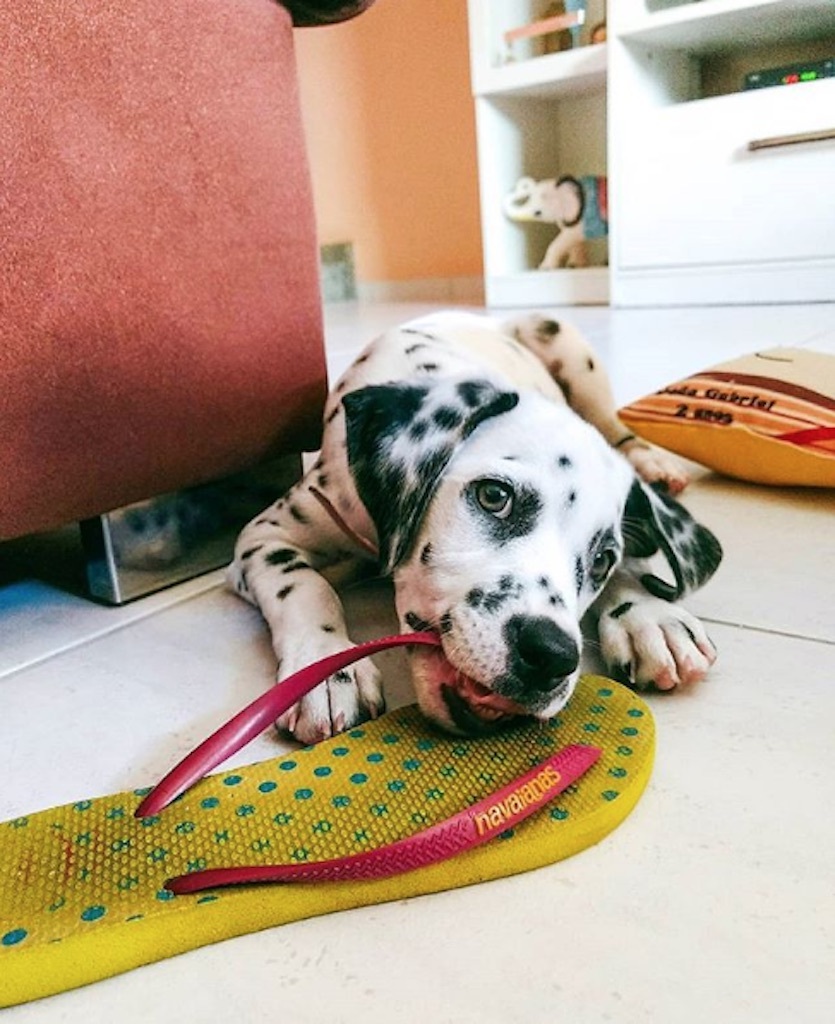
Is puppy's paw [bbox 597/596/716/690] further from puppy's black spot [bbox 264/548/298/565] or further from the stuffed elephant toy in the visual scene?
the stuffed elephant toy

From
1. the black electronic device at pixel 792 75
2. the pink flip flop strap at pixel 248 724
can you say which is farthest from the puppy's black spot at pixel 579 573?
the black electronic device at pixel 792 75

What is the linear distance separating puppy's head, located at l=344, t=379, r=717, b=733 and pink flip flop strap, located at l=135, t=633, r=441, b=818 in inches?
2.8

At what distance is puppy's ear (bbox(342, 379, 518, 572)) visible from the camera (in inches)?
51.4

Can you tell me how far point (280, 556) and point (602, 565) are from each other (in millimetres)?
568

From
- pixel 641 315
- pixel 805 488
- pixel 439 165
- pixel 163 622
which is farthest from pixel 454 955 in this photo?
pixel 439 165

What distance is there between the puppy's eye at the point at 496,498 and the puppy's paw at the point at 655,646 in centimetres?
25

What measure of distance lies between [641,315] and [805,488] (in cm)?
322

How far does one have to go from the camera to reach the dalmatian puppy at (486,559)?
44.1 inches

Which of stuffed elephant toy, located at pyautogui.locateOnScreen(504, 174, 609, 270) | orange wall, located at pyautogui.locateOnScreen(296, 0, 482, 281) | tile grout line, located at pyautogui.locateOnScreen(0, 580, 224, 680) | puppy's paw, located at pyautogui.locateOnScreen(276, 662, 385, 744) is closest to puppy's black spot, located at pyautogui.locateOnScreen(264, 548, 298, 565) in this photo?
tile grout line, located at pyautogui.locateOnScreen(0, 580, 224, 680)

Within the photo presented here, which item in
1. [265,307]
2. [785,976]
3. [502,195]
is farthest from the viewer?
[502,195]

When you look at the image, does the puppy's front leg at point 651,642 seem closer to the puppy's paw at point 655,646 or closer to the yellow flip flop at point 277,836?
the puppy's paw at point 655,646

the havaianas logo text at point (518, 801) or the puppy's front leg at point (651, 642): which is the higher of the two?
the havaianas logo text at point (518, 801)

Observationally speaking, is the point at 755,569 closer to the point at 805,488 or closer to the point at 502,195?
the point at 805,488

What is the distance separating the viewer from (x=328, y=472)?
172 centimetres
